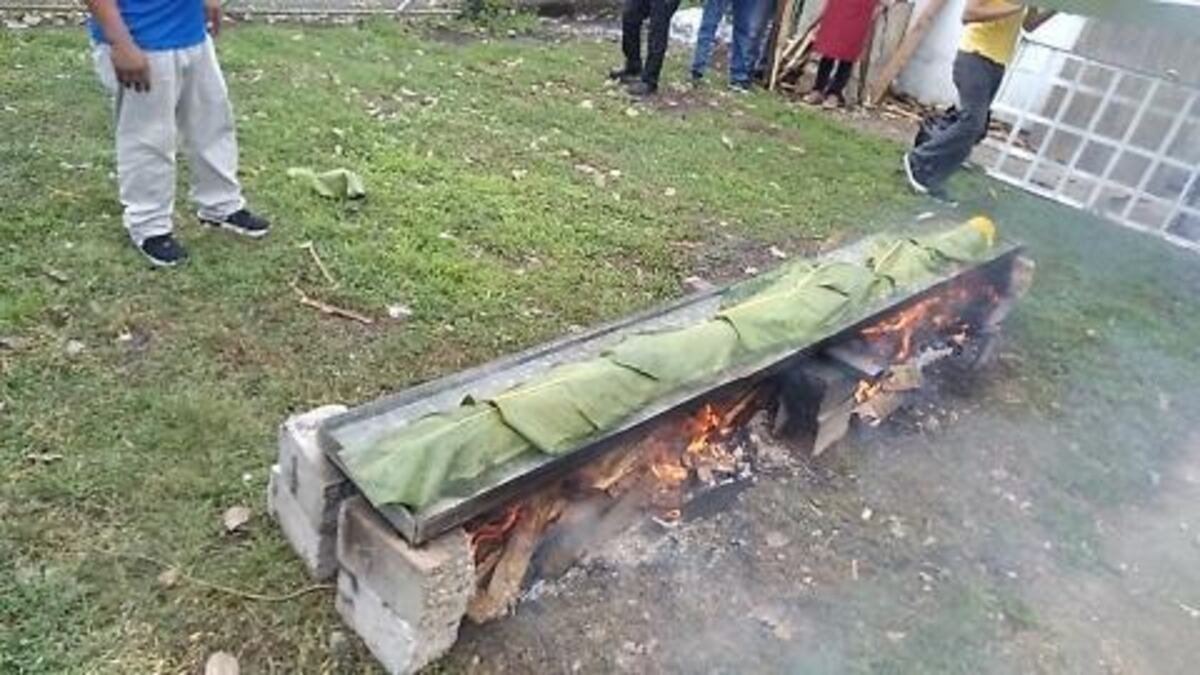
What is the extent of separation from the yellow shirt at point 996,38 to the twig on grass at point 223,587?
5.83m

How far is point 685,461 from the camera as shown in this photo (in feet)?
11.8

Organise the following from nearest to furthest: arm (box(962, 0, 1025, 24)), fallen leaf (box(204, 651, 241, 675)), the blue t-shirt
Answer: fallen leaf (box(204, 651, 241, 675))
the blue t-shirt
arm (box(962, 0, 1025, 24))

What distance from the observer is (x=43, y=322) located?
3930 mm

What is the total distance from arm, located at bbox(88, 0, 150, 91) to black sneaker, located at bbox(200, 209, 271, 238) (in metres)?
0.94

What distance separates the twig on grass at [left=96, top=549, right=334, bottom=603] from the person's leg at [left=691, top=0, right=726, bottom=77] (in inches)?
291

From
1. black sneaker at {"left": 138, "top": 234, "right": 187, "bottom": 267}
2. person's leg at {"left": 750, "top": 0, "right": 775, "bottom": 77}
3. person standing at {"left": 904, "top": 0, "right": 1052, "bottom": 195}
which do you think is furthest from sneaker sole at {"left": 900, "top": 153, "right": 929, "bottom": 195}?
black sneaker at {"left": 138, "top": 234, "right": 187, "bottom": 267}

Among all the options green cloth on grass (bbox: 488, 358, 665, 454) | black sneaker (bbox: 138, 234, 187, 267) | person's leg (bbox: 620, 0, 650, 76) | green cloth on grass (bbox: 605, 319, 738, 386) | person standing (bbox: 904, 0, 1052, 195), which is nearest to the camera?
green cloth on grass (bbox: 488, 358, 665, 454)

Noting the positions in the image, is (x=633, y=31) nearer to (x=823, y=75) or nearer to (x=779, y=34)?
(x=779, y=34)

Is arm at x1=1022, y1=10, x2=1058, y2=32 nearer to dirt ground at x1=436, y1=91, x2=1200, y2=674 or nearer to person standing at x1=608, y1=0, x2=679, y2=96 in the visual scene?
person standing at x1=608, y1=0, x2=679, y2=96

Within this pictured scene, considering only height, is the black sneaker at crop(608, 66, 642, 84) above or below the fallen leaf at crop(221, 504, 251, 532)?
above

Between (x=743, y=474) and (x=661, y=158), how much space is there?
3.78 metres

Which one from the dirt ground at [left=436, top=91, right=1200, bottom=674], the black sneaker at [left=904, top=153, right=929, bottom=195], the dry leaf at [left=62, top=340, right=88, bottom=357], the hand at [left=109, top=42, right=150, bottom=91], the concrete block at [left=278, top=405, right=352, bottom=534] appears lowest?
the dirt ground at [left=436, top=91, right=1200, bottom=674]

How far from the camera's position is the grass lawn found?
2.99 meters

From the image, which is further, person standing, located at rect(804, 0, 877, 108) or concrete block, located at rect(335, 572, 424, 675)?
person standing, located at rect(804, 0, 877, 108)
